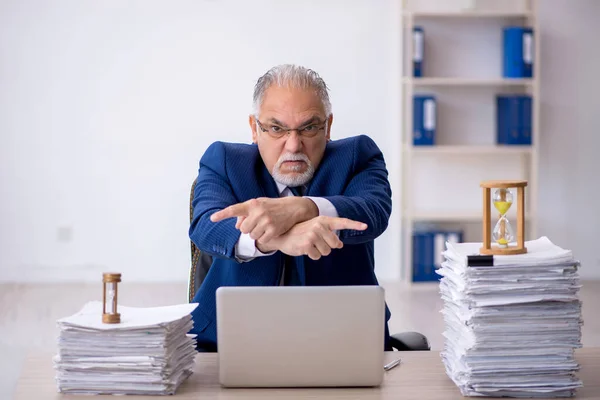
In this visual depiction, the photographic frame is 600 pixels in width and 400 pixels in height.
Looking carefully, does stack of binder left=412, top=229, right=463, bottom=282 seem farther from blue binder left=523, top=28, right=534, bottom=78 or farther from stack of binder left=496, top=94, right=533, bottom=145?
blue binder left=523, top=28, right=534, bottom=78

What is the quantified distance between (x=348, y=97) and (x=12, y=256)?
2725 millimetres

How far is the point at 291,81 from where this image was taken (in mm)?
2277

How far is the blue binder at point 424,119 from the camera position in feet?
19.5

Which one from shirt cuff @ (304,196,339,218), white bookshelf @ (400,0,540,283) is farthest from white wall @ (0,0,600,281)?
shirt cuff @ (304,196,339,218)

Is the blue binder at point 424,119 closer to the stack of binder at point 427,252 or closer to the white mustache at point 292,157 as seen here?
the stack of binder at point 427,252

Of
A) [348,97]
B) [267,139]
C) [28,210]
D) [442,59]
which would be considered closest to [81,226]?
[28,210]

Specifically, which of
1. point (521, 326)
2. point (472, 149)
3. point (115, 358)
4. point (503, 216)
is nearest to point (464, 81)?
point (472, 149)

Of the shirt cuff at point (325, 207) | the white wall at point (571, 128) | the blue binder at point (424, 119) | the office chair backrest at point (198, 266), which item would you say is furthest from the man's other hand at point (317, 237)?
the white wall at point (571, 128)

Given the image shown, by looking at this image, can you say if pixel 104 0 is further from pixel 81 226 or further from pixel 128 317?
pixel 128 317

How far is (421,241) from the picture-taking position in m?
6.01

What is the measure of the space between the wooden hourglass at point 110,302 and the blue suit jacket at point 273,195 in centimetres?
42

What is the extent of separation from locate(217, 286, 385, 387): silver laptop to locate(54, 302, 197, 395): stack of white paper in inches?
4.5

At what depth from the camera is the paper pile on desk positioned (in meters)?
1.62

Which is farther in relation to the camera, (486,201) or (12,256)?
(12,256)
